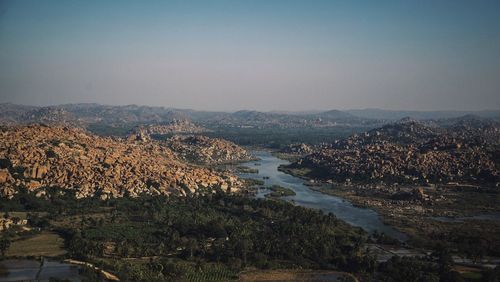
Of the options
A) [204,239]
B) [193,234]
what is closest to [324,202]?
[193,234]

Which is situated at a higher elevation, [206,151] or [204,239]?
[206,151]

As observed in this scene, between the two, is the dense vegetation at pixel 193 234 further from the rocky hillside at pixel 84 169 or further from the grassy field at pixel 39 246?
the rocky hillside at pixel 84 169

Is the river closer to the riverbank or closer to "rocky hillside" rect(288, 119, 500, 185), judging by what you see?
the riverbank

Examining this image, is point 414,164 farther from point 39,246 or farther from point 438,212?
point 39,246

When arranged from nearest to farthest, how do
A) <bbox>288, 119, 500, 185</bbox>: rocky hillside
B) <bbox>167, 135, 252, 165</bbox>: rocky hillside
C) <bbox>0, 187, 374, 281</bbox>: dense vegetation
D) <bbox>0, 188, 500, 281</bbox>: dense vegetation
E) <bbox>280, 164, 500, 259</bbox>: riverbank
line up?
<bbox>0, 188, 500, 281</bbox>: dense vegetation
<bbox>0, 187, 374, 281</bbox>: dense vegetation
<bbox>280, 164, 500, 259</bbox>: riverbank
<bbox>288, 119, 500, 185</bbox>: rocky hillside
<bbox>167, 135, 252, 165</bbox>: rocky hillside

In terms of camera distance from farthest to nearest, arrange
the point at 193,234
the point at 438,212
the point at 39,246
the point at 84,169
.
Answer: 1. the point at 84,169
2. the point at 438,212
3. the point at 193,234
4. the point at 39,246

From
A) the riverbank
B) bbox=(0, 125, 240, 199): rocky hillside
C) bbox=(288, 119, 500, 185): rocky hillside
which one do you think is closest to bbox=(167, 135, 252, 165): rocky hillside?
bbox=(288, 119, 500, 185): rocky hillside

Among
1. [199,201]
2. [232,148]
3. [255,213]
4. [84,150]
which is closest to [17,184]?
[84,150]
